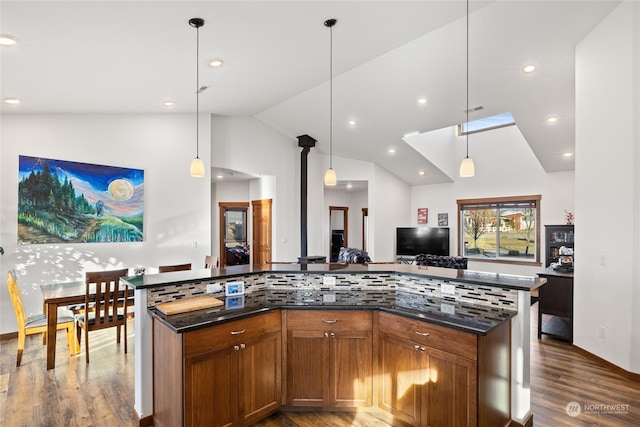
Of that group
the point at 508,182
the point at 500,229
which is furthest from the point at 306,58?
the point at 500,229

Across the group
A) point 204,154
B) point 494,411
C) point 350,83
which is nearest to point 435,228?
point 350,83

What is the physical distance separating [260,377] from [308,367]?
1.20 ft

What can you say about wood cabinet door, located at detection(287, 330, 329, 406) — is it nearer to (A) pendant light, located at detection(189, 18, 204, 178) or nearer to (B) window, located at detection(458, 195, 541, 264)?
(A) pendant light, located at detection(189, 18, 204, 178)

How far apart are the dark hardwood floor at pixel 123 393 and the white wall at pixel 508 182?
4.08m

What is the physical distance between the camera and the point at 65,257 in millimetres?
4602

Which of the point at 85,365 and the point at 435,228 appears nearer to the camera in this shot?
the point at 85,365

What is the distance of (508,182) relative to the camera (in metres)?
7.70

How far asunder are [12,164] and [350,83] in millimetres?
4489

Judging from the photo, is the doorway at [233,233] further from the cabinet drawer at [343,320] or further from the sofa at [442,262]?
the cabinet drawer at [343,320]

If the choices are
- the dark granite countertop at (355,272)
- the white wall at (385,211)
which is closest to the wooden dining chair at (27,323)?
the dark granite countertop at (355,272)

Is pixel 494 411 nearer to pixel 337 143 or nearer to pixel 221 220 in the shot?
pixel 337 143

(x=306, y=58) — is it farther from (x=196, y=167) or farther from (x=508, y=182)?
(x=508, y=182)

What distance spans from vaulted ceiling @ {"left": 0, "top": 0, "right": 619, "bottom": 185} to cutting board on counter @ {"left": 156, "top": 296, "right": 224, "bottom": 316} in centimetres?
221

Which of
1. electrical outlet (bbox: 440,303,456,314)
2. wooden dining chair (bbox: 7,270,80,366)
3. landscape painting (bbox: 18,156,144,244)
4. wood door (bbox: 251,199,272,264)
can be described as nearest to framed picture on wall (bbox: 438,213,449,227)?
wood door (bbox: 251,199,272,264)
